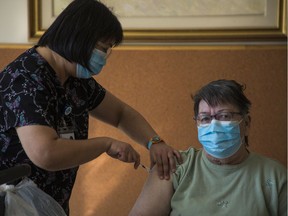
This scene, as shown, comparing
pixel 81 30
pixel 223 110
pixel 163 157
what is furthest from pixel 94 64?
pixel 223 110

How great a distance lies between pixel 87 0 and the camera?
1267mm

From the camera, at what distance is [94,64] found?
1.27 metres

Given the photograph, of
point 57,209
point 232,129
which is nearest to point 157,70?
point 232,129

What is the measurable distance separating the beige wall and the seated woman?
587mm

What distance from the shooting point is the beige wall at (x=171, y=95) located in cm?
214

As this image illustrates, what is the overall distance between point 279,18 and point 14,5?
139 cm

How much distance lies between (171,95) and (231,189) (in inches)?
31.1

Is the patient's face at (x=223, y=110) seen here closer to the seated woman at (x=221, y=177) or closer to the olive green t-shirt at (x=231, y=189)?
the seated woman at (x=221, y=177)

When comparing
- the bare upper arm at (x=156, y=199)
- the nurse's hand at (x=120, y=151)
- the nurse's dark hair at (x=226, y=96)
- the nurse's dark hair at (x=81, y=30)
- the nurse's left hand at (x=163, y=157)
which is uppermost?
the nurse's dark hair at (x=81, y=30)

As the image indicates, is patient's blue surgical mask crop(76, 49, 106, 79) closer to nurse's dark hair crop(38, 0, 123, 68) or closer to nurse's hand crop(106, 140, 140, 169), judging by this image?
nurse's dark hair crop(38, 0, 123, 68)

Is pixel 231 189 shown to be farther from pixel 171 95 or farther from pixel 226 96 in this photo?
pixel 171 95

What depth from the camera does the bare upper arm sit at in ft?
5.12

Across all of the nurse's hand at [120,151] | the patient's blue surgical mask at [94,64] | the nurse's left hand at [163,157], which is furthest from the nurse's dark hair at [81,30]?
the nurse's left hand at [163,157]

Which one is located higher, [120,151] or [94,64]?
[94,64]
